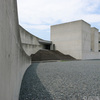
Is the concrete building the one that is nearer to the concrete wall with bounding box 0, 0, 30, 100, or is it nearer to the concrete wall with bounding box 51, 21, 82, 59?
the concrete wall with bounding box 51, 21, 82, 59

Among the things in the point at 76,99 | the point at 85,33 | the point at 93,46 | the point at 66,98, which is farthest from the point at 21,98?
the point at 93,46

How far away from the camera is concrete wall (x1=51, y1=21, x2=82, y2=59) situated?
23766 millimetres

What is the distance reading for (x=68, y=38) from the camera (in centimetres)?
2505

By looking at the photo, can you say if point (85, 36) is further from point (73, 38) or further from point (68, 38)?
point (68, 38)

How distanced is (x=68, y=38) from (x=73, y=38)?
1.23 meters

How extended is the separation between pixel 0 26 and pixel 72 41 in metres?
24.3

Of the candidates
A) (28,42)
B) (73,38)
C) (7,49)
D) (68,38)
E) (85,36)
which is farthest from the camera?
(68,38)

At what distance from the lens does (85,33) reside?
82.1ft

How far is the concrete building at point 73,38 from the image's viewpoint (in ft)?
77.7

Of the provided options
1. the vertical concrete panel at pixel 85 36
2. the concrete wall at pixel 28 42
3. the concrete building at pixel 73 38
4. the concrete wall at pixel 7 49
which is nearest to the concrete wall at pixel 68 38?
the concrete building at pixel 73 38

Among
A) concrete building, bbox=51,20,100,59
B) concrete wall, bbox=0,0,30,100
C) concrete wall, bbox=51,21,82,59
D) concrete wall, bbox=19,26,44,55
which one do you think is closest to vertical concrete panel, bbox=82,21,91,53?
concrete building, bbox=51,20,100,59

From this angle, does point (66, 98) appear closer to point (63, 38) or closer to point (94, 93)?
point (94, 93)

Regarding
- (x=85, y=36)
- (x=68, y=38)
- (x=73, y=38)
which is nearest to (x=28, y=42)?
(x=68, y=38)

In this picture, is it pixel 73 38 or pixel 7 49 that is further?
pixel 73 38
